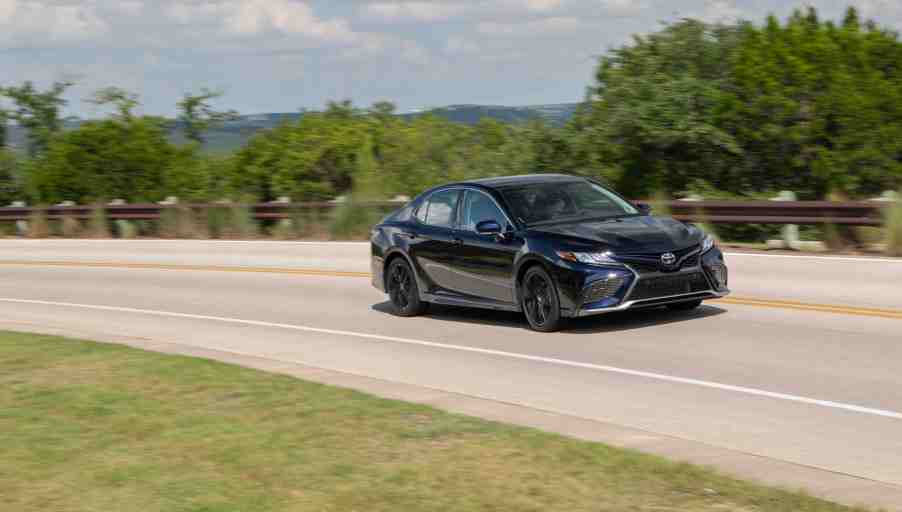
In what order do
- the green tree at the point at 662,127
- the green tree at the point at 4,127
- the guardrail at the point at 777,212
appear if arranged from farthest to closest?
the green tree at the point at 4,127 < the green tree at the point at 662,127 < the guardrail at the point at 777,212

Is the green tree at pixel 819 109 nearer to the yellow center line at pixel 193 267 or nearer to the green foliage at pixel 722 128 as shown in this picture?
the green foliage at pixel 722 128

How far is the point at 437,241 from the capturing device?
46.4 ft

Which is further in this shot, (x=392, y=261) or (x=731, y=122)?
(x=731, y=122)

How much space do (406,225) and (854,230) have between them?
7.94 meters

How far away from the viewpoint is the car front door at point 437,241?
13977mm

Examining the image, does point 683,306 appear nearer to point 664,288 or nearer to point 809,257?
point 664,288

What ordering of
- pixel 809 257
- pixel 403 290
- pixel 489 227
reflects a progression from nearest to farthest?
pixel 489 227
pixel 403 290
pixel 809 257

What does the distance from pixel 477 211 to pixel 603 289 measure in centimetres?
220

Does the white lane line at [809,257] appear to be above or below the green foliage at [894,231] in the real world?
below

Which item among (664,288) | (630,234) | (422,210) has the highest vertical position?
(422,210)

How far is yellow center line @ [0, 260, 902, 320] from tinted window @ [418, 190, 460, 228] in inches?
120

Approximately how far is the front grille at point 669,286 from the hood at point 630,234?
0.89 ft

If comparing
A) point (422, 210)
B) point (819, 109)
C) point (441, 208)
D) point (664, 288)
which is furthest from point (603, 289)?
point (819, 109)

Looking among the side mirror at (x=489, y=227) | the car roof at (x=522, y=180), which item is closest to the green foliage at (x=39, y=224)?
the car roof at (x=522, y=180)
